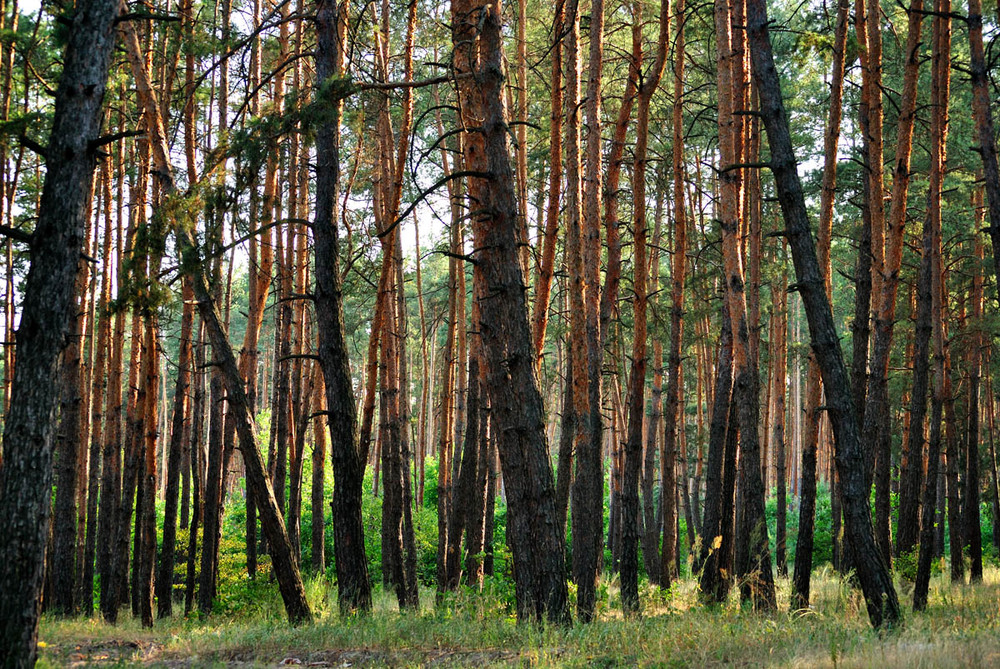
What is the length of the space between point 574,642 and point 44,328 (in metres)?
4.70

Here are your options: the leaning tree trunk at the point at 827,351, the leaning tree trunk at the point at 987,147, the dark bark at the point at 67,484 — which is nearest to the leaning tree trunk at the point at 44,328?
the leaning tree trunk at the point at 827,351

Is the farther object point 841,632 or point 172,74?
point 172,74

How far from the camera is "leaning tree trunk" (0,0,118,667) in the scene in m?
5.52

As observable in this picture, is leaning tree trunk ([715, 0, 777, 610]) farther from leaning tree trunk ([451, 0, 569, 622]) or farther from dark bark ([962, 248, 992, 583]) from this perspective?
dark bark ([962, 248, 992, 583])

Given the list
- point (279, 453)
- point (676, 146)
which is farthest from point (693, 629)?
point (279, 453)

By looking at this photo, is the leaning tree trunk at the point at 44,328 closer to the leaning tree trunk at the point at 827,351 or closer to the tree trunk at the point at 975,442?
the leaning tree trunk at the point at 827,351

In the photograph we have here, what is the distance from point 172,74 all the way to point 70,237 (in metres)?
7.29

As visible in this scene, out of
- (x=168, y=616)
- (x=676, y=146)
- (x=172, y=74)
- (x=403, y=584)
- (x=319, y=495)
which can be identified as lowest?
(x=168, y=616)

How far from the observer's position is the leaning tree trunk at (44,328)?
18.1ft

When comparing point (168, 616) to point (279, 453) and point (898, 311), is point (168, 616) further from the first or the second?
point (898, 311)

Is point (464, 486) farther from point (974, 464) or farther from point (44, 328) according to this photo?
point (974, 464)

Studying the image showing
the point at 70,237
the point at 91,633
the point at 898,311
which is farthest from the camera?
the point at 898,311

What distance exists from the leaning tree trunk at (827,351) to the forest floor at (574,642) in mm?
432

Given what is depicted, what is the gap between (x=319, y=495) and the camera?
15.1 m
